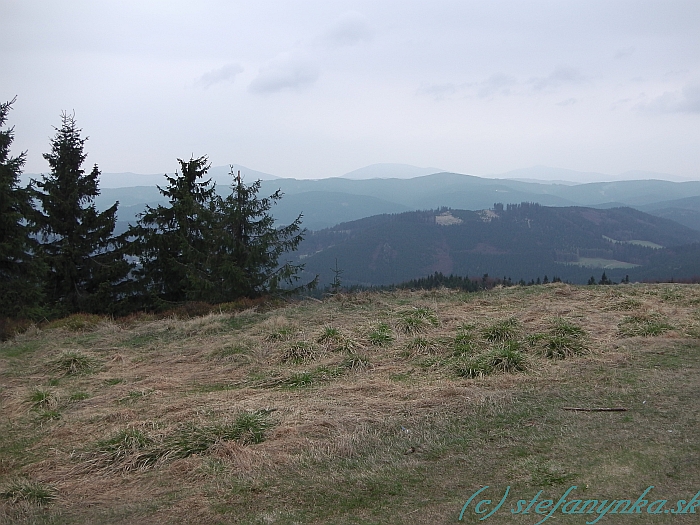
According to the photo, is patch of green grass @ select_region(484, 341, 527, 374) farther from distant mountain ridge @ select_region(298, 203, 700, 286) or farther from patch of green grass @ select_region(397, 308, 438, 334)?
distant mountain ridge @ select_region(298, 203, 700, 286)

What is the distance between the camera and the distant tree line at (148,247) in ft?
58.9

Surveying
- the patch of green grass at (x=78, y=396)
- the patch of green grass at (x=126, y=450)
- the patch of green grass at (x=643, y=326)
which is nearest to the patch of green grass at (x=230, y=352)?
the patch of green grass at (x=78, y=396)

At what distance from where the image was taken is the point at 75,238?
18.4m

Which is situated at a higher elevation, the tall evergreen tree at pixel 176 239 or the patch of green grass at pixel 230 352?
the tall evergreen tree at pixel 176 239

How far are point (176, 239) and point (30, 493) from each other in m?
16.5

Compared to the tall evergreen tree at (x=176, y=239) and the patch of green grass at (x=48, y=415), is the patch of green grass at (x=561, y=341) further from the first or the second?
the tall evergreen tree at (x=176, y=239)

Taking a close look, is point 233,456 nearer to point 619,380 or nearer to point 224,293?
point 619,380

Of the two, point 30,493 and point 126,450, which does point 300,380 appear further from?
point 30,493

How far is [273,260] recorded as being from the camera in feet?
62.5

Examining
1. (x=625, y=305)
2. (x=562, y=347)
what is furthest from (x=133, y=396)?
(x=625, y=305)

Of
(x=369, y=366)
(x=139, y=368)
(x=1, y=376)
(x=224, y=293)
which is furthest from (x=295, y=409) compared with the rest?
(x=224, y=293)

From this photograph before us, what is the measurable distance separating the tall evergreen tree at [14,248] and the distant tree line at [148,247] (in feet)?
4.47

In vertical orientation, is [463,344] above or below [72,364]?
above

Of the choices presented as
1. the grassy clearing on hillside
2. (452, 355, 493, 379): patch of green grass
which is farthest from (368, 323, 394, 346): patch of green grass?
(452, 355, 493, 379): patch of green grass
